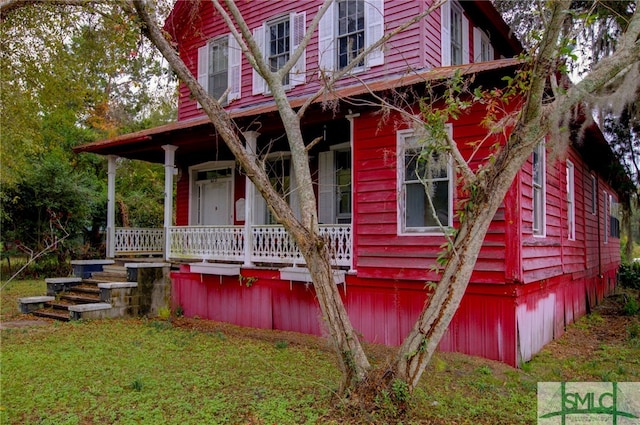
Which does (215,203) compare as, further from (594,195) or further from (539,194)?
(594,195)

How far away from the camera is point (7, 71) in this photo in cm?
1052

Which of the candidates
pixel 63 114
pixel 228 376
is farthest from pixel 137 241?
pixel 63 114

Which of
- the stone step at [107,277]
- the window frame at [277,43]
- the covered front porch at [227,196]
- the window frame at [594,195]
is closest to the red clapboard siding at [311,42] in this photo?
the window frame at [277,43]

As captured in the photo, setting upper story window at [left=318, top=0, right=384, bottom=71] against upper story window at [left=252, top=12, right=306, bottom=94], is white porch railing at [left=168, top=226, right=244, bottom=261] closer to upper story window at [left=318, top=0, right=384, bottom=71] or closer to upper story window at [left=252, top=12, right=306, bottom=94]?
upper story window at [left=252, top=12, right=306, bottom=94]

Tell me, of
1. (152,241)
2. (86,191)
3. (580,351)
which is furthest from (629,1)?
(86,191)

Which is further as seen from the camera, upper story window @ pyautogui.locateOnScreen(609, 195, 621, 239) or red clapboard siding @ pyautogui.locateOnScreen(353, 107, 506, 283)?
upper story window @ pyautogui.locateOnScreen(609, 195, 621, 239)

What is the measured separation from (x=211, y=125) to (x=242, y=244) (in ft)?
8.02

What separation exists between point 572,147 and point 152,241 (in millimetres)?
10710

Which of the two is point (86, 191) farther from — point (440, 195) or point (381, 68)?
point (440, 195)

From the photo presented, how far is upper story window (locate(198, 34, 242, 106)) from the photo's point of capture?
11531 millimetres
